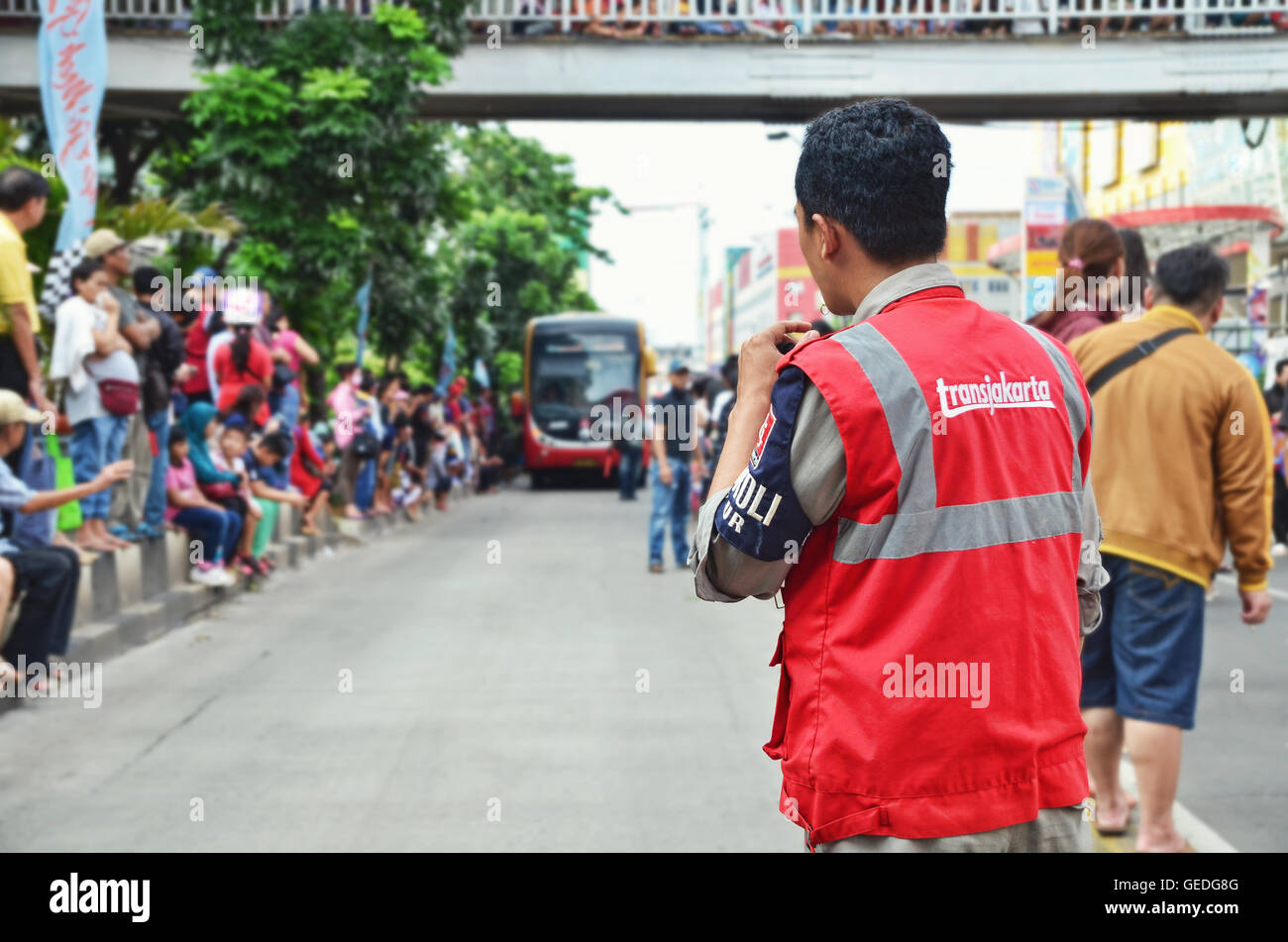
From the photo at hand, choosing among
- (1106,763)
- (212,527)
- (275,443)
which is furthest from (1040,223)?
(1106,763)

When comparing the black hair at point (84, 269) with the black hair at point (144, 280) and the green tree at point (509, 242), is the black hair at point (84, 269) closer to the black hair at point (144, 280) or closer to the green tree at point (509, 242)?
the black hair at point (144, 280)

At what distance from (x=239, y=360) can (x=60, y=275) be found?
264 centimetres

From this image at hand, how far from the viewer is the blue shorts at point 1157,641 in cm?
439

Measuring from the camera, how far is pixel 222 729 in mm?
6551

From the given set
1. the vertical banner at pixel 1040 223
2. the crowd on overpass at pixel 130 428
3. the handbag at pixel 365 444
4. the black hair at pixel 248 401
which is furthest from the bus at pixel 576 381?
the black hair at pixel 248 401

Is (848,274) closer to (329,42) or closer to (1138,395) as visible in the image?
(1138,395)

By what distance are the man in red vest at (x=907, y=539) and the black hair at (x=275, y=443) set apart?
35.7 feet

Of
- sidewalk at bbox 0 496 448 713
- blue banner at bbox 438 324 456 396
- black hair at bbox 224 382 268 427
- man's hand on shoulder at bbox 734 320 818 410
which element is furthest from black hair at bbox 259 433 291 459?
blue banner at bbox 438 324 456 396

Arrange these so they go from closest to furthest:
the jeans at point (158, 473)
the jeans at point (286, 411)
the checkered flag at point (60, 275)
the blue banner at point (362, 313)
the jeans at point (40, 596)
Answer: the jeans at point (40, 596) < the checkered flag at point (60, 275) < the jeans at point (158, 473) < the jeans at point (286, 411) < the blue banner at point (362, 313)

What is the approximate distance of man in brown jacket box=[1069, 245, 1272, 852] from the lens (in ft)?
14.3

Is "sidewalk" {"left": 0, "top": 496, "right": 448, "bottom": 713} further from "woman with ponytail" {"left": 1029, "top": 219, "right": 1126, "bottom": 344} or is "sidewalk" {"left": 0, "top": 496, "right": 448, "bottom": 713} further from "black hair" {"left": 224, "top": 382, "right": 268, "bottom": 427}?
"woman with ponytail" {"left": 1029, "top": 219, "right": 1126, "bottom": 344}

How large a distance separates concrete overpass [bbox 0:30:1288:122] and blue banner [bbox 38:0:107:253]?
6940mm

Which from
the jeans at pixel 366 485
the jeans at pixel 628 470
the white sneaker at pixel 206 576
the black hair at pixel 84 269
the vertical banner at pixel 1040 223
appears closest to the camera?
the black hair at pixel 84 269
